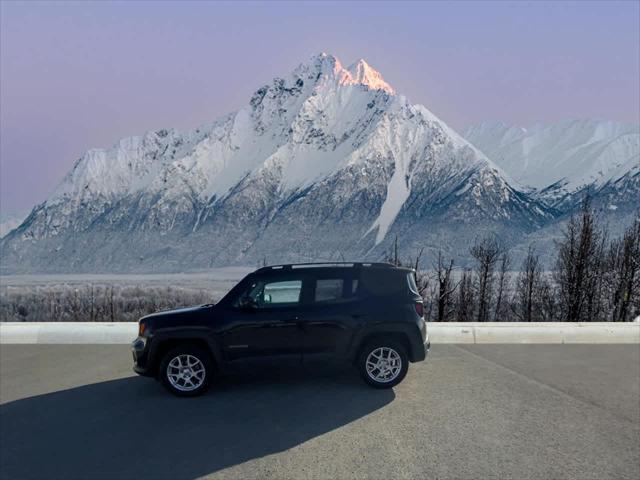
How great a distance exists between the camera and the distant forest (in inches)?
1978

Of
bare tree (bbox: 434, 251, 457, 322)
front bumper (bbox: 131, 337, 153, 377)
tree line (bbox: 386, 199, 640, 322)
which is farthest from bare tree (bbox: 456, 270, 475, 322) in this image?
front bumper (bbox: 131, 337, 153, 377)

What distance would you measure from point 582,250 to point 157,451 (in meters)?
50.1

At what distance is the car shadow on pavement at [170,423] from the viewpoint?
5.09 meters

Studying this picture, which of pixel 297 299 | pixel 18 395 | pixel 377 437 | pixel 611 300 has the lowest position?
pixel 611 300

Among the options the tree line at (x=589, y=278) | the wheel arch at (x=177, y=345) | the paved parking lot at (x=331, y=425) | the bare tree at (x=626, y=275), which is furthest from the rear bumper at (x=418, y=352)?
the bare tree at (x=626, y=275)

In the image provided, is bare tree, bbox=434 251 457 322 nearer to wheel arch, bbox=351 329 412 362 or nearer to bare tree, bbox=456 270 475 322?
bare tree, bbox=456 270 475 322

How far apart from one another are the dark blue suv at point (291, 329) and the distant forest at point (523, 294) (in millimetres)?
22445

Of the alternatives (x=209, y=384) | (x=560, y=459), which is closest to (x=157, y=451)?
(x=209, y=384)

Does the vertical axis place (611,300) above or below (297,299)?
below

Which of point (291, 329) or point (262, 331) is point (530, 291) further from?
point (262, 331)

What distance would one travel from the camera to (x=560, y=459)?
199 inches

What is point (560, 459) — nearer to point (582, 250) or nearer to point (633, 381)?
point (633, 381)

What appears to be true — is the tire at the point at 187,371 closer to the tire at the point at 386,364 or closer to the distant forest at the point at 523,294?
the tire at the point at 386,364

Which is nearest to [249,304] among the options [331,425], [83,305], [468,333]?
[331,425]
